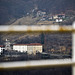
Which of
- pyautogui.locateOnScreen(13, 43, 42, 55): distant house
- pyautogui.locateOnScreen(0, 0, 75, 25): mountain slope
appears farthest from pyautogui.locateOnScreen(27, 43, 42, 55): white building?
pyautogui.locateOnScreen(0, 0, 75, 25): mountain slope

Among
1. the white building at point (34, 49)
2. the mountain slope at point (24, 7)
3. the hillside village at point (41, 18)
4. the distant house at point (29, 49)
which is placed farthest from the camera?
the mountain slope at point (24, 7)

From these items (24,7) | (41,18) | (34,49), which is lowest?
(34,49)

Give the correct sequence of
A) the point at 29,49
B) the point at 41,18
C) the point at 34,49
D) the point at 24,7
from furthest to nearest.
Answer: the point at 24,7 → the point at 41,18 → the point at 29,49 → the point at 34,49

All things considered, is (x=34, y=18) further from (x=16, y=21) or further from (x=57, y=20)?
(x=57, y=20)

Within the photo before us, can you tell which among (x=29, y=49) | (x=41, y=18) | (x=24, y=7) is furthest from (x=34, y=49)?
(x=24, y=7)

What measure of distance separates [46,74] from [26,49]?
9.14 metres

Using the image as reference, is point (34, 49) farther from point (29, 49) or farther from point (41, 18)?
point (41, 18)

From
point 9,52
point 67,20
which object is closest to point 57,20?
point 67,20

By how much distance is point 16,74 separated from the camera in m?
20.1

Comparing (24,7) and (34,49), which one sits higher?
(24,7)

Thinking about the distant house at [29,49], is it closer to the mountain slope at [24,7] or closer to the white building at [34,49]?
the white building at [34,49]

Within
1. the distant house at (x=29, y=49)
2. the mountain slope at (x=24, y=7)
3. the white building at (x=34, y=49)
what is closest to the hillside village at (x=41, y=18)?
the mountain slope at (x=24, y=7)

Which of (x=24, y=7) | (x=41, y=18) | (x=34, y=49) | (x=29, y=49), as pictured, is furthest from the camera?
(x=24, y=7)

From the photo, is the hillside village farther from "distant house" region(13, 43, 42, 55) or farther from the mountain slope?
"distant house" region(13, 43, 42, 55)
